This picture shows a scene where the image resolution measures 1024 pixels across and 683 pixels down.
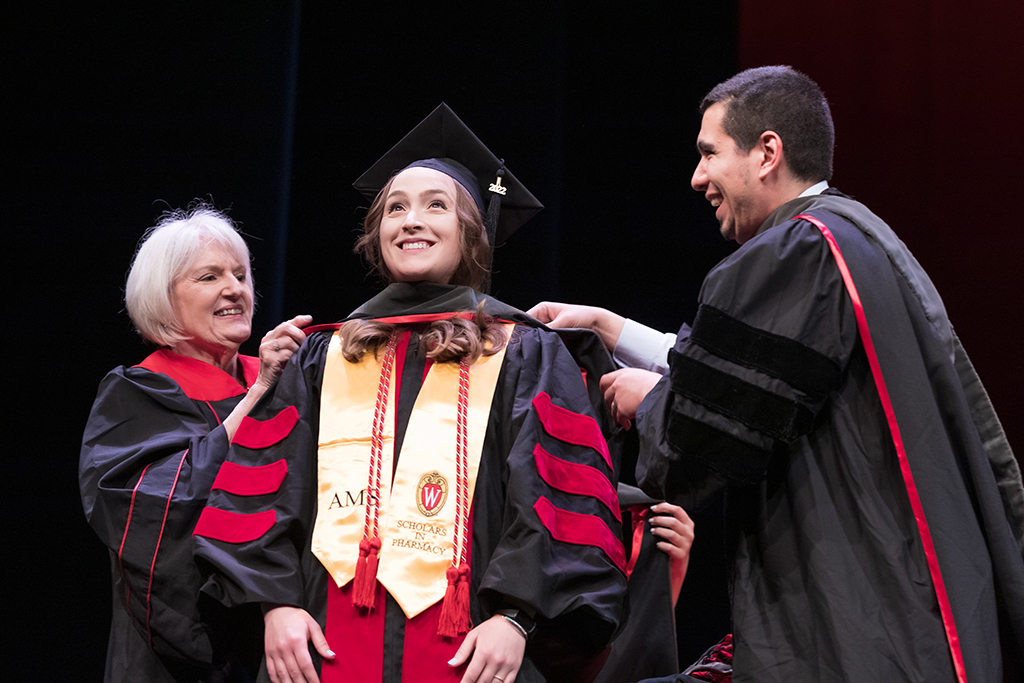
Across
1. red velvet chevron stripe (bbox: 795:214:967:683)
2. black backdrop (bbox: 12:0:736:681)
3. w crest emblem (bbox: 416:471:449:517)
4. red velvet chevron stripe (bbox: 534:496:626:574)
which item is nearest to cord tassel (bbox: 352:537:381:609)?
w crest emblem (bbox: 416:471:449:517)

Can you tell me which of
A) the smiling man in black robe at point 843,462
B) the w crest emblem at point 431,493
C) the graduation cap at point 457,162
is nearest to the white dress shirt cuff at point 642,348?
the graduation cap at point 457,162

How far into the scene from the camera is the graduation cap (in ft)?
8.43

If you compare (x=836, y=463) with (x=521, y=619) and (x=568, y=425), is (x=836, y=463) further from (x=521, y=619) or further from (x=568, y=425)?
(x=521, y=619)

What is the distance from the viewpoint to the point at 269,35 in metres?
4.27

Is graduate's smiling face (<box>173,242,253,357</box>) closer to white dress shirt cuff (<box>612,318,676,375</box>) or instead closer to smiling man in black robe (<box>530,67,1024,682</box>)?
white dress shirt cuff (<box>612,318,676,375</box>)

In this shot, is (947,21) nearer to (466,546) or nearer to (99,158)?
(466,546)

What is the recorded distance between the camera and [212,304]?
300 cm

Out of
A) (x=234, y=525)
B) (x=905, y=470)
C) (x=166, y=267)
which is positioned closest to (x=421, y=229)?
(x=234, y=525)

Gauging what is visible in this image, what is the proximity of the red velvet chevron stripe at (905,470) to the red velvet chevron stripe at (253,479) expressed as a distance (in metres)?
1.34

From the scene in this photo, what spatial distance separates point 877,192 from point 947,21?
647mm

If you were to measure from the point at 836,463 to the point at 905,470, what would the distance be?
0.15 metres

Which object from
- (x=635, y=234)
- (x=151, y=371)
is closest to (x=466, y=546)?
(x=151, y=371)

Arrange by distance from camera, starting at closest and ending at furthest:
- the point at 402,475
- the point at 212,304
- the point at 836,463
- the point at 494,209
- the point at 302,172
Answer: the point at 836,463, the point at 402,475, the point at 494,209, the point at 212,304, the point at 302,172

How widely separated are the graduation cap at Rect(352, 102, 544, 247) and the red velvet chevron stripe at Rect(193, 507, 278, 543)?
0.99 metres
